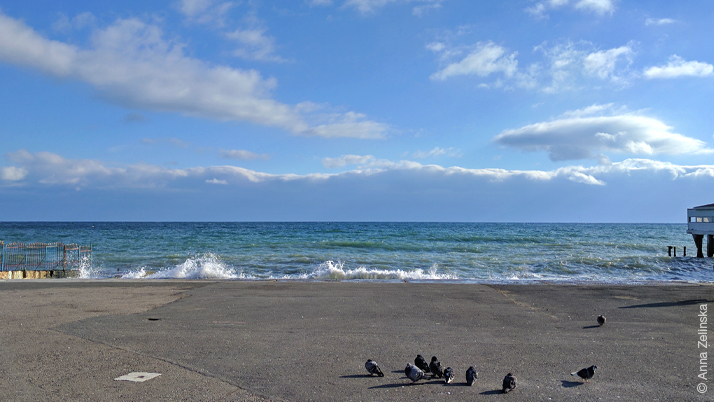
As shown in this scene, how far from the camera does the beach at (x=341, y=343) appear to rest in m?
4.28

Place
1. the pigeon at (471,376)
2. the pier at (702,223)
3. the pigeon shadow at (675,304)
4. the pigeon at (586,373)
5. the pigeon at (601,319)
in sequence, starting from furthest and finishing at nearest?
the pier at (702,223) < the pigeon shadow at (675,304) < the pigeon at (601,319) < the pigeon at (586,373) < the pigeon at (471,376)

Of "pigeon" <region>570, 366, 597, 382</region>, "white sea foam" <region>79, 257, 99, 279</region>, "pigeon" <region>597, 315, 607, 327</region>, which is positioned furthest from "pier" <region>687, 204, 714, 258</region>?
"white sea foam" <region>79, 257, 99, 279</region>

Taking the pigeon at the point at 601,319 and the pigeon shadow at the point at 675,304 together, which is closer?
the pigeon at the point at 601,319

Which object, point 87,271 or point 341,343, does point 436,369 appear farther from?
point 87,271

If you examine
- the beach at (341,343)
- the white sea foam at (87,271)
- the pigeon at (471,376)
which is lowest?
the white sea foam at (87,271)

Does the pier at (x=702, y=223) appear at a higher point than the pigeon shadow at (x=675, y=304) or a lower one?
higher

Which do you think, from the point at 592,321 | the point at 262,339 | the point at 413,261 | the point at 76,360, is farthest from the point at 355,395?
the point at 413,261

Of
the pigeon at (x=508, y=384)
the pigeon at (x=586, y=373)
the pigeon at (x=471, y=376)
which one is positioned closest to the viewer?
the pigeon at (x=508, y=384)

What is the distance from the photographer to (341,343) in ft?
19.6

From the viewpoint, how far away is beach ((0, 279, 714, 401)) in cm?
428

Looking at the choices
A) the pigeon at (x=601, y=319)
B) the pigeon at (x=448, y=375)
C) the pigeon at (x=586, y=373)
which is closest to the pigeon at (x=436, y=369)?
the pigeon at (x=448, y=375)

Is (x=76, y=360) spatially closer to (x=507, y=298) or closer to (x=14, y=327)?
(x=14, y=327)

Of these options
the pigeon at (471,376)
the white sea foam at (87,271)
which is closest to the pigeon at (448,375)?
the pigeon at (471,376)

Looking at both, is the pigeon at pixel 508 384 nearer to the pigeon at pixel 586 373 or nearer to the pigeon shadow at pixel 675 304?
the pigeon at pixel 586 373
